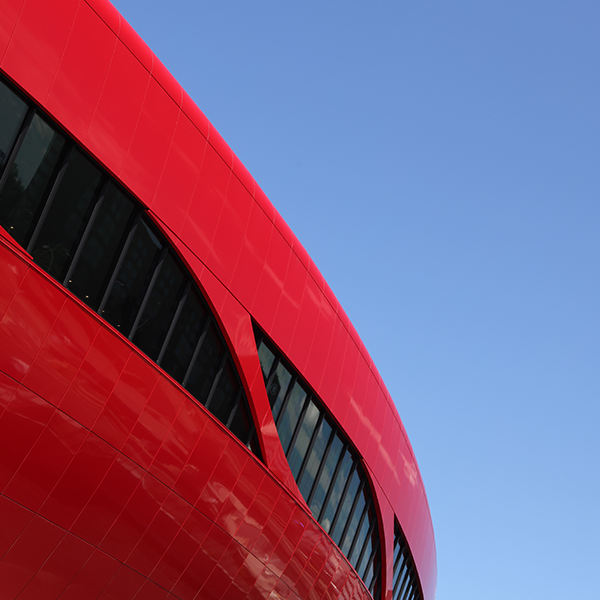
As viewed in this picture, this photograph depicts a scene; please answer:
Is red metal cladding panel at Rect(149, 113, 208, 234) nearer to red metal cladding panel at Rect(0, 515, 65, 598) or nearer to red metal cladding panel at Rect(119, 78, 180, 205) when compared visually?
red metal cladding panel at Rect(119, 78, 180, 205)

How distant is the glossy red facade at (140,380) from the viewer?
9961mm

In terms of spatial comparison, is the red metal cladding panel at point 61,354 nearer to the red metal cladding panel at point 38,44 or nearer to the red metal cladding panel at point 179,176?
the red metal cladding panel at point 179,176

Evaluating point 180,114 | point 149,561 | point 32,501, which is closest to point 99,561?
point 149,561

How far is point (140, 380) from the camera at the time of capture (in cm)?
1155

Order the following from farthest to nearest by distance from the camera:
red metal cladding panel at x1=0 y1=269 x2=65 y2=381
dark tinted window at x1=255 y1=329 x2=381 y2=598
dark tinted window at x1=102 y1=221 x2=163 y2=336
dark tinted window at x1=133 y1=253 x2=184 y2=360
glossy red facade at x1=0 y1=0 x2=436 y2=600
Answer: dark tinted window at x1=255 y1=329 x2=381 y2=598
dark tinted window at x1=133 y1=253 x2=184 y2=360
dark tinted window at x1=102 y1=221 x2=163 y2=336
glossy red facade at x1=0 y1=0 x2=436 y2=600
red metal cladding panel at x1=0 y1=269 x2=65 y2=381

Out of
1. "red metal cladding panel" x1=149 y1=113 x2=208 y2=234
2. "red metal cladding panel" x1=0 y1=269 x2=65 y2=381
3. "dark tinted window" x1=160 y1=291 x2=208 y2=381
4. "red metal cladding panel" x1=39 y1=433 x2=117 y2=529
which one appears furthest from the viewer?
"dark tinted window" x1=160 y1=291 x2=208 y2=381

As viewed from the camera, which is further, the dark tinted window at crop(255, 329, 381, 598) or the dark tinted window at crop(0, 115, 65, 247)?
the dark tinted window at crop(255, 329, 381, 598)

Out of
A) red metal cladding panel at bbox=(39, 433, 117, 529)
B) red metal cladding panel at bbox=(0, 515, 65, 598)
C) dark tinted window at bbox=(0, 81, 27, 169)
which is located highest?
dark tinted window at bbox=(0, 81, 27, 169)

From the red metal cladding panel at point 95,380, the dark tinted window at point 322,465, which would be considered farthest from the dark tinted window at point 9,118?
the dark tinted window at point 322,465

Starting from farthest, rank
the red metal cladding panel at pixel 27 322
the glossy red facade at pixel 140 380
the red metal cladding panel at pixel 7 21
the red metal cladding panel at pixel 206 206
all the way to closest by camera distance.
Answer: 1. the red metal cladding panel at pixel 206 206
2. the glossy red facade at pixel 140 380
3. the red metal cladding panel at pixel 27 322
4. the red metal cladding panel at pixel 7 21

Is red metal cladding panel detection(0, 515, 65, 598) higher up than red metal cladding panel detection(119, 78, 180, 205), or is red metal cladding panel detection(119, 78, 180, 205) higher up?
red metal cladding panel detection(119, 78, 180, 205)

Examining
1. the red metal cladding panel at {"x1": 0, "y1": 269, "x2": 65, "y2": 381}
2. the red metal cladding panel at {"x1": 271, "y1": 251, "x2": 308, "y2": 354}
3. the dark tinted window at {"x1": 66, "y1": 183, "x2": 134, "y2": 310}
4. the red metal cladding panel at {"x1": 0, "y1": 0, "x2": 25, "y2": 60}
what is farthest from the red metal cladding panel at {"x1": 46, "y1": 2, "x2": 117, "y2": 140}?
the red metal cladding panel at {"x1": 271, "y1": 251, "x2": 308, "y2": 354}

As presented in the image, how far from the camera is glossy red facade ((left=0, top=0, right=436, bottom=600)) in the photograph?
9961mm

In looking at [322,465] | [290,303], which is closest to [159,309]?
[290,303]
